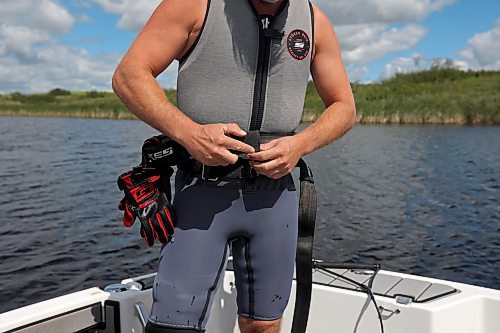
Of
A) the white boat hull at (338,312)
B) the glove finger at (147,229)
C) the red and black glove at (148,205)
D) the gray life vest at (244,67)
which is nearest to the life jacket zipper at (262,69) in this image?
the gray life vest at (244,67)

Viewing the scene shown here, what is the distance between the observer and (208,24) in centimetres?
221

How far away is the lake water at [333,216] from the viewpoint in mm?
9078

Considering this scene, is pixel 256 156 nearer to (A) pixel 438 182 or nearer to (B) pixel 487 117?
(A) pixel 438 182

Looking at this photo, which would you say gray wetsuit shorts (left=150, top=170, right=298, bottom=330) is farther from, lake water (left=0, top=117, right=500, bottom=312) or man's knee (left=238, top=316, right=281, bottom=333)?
lake water (left=0, top=117, right=500, bottom=312)

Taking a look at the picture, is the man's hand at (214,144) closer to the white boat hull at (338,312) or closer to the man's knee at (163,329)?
the man's knee at (163,329)

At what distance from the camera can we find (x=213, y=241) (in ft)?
7.58

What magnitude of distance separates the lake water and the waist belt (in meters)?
6.20

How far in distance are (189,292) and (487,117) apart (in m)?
37.1

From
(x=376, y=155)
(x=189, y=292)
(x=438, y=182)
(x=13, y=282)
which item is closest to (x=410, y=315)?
(x=189, y=292)

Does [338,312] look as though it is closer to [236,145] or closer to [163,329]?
[163,329]

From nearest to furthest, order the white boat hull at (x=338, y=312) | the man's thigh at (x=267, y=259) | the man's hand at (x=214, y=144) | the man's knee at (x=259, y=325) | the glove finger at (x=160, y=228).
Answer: the man's hand at (x=214, y=144) < the glove finger at (x=160, y=228) < the man's thigh at (x=267, y=259) < the man's knee at (x=259, y=325) < the white boat hull at (x=338, y=312)

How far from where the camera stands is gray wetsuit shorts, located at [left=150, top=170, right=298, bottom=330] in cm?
230

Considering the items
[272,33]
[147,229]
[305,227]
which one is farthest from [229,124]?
[305,227]

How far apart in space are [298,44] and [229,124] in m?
0.53
